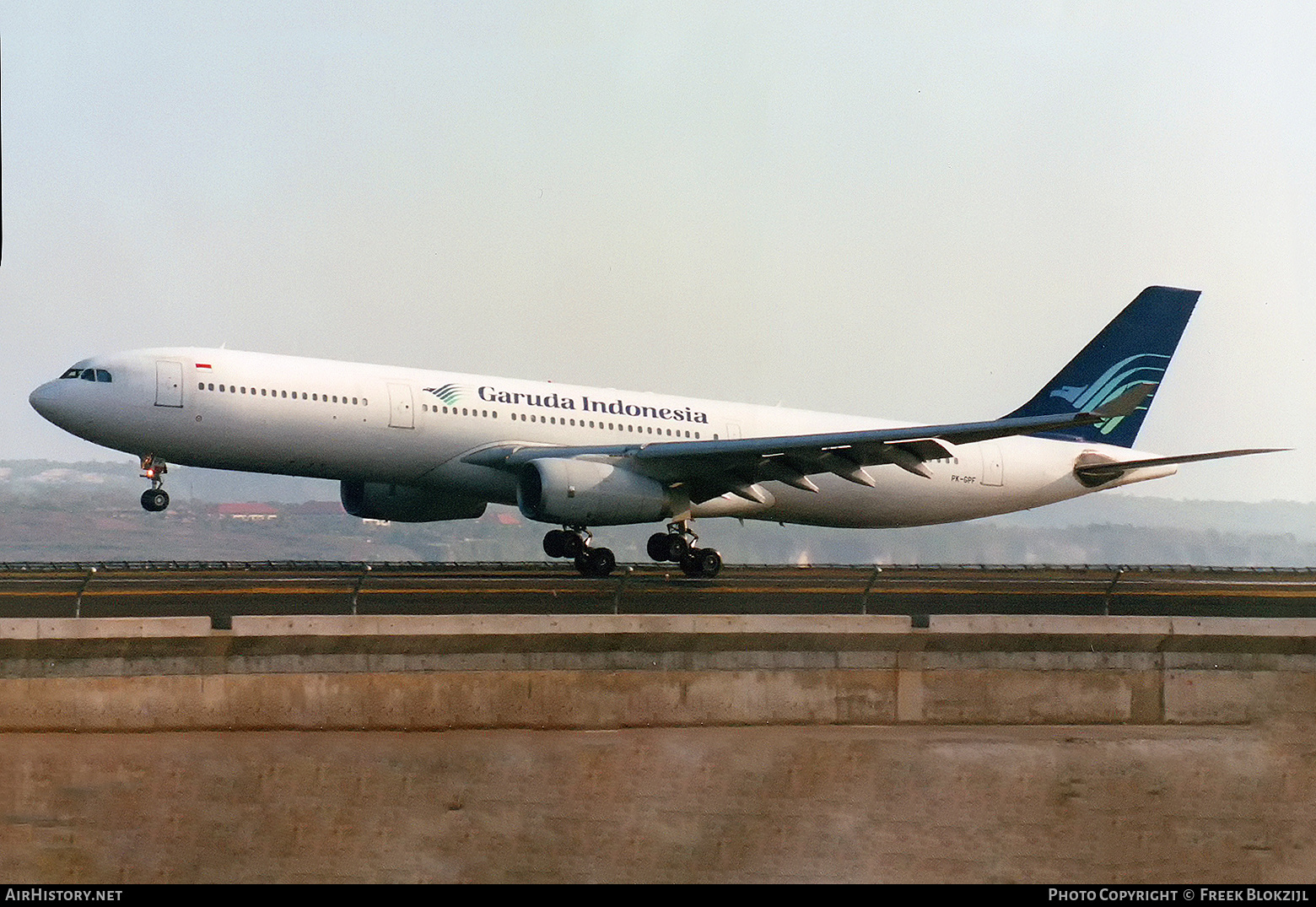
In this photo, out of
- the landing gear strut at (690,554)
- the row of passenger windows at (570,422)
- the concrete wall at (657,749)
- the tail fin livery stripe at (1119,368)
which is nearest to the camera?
the concrete wall at (657,749)

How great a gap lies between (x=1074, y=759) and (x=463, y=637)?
9576 mm

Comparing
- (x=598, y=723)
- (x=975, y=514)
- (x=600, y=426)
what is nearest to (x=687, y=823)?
(x=598, y=723)

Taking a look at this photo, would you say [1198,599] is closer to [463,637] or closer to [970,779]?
[970,779]

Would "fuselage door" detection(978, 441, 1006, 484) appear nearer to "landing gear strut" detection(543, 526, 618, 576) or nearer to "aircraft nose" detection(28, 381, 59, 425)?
"landing gear strut" detection(543, 526, 618, 576)

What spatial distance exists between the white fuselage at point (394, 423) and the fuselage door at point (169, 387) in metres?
0.04

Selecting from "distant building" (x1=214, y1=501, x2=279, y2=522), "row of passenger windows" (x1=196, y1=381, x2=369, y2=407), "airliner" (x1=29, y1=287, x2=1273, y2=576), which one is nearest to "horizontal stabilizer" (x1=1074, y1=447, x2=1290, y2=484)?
"airliner" (x1=29, y1=287, x2=1273, y2=576)

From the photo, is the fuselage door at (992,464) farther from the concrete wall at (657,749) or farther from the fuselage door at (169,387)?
the fuselage door at (169,387)

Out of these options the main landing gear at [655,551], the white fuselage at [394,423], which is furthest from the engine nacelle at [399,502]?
the main landing gear at [655,551]

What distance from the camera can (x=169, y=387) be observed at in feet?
113

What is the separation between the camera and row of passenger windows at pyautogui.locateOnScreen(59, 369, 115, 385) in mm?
34656

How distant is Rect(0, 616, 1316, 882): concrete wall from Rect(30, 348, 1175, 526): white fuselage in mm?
13414

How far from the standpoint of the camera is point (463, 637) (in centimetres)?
2306

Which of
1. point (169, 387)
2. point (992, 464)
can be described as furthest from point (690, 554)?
point (169, 387)

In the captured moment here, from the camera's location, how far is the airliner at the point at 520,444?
1358 inches
